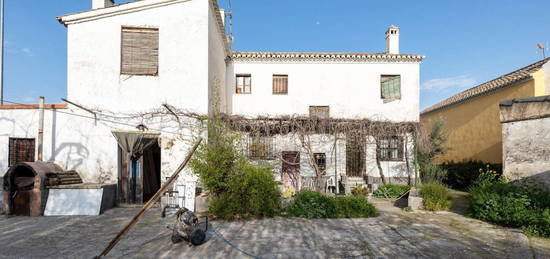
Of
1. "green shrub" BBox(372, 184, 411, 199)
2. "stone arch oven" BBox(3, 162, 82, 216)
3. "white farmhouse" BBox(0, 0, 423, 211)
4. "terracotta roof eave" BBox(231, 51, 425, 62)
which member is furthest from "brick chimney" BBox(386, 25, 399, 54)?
"stone arch oven" BBox(3, 162, 82, 216)

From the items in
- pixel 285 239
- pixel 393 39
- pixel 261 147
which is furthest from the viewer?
pixel 393 39

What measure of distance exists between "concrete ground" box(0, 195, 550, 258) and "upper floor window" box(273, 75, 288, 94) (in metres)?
8.03

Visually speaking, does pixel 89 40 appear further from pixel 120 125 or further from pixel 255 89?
pixel 255 89

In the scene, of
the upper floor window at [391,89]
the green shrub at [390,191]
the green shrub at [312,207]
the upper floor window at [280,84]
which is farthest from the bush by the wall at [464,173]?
the upper floor window at [280,84]

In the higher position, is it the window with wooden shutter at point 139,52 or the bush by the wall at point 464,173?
the window with wooden shutter at point 139,52

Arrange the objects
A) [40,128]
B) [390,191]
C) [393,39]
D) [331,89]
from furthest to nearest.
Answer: [393,39]
[331,89]
[390,191]
[40,128]

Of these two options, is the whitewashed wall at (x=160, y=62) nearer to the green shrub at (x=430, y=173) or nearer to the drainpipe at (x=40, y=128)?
the drainpipe at (x=40, y=128)

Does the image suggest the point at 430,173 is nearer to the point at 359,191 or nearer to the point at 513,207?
the point at 359,191

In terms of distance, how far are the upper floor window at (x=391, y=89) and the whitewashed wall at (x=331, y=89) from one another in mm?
244

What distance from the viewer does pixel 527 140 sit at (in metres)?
7.12

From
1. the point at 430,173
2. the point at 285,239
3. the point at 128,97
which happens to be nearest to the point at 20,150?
the point at 128,97

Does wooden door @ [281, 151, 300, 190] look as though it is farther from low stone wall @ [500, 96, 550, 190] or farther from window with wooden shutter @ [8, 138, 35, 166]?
window with wooden shutter @ [8, 138, 35, 166]

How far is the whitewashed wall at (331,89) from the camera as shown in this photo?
13367 millimetres

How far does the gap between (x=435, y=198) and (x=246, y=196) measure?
6241 millimetres
